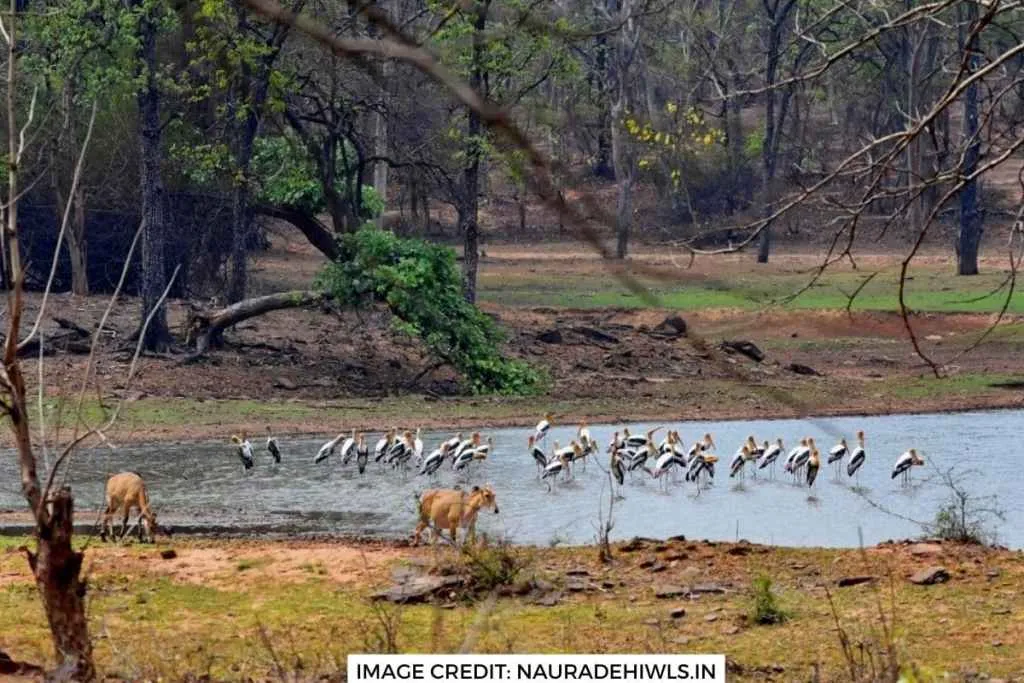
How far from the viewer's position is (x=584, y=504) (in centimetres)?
1583

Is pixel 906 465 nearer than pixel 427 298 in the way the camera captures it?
Yes

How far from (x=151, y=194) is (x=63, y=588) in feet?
58.0

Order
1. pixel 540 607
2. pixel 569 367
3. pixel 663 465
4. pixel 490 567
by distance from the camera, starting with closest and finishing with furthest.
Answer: pixel 540 607
pixel 490 567
pixel 663 465
pixel 569 367

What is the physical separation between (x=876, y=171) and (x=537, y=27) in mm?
3910

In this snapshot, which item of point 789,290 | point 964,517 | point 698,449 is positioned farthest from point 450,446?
point 789,290

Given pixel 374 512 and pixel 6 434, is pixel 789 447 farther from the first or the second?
pixel 6 434

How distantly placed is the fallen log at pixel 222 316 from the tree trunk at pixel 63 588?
55.9ft

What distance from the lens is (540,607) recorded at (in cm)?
993

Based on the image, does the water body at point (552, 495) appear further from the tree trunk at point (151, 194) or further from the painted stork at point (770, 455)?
the tree trunk at point (151, 194)

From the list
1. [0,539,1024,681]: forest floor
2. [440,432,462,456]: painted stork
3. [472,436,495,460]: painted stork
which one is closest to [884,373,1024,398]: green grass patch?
[472,436,495,460]: painted stork

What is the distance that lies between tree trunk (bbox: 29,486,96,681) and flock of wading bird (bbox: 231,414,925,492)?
1015 centimetres

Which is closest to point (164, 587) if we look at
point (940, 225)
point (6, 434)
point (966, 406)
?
point (6, 434)

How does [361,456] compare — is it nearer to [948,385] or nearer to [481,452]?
[481,452]

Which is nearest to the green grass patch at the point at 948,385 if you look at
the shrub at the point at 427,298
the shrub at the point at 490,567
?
the shrub at the point at 427,298
